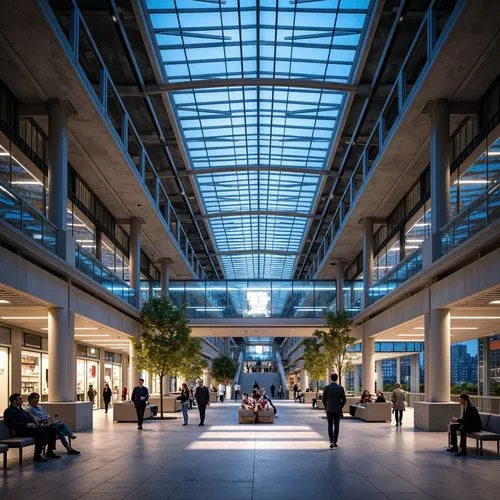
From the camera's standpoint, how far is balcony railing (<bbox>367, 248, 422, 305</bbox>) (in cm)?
2566

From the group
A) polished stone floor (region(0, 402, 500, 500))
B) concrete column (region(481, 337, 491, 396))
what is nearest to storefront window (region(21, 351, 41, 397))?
polished stone floor (region(0, 402, 500, 500))

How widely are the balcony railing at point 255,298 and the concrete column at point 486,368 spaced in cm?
973

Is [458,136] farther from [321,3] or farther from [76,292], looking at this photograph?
[76,292]

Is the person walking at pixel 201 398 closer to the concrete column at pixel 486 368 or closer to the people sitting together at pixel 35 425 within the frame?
the people sitting together at pixel 35 425

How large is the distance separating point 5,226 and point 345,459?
8602 mm

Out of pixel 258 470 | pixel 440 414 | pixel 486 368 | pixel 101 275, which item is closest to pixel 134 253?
pixel 101 275

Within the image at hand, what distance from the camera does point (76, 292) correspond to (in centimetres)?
2459

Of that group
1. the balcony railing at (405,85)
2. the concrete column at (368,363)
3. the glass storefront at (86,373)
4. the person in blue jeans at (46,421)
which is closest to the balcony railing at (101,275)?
the glass storefront at (86,373)

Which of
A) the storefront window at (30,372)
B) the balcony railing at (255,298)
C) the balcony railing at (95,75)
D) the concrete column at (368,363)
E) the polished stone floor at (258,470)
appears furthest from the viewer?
the balcony railing at (255,298)

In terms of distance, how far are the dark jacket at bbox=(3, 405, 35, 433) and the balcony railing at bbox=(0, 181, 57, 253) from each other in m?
4.00

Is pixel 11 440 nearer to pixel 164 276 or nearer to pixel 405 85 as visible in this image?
pixel 405 85

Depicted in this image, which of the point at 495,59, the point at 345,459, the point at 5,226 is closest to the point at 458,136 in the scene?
the point at 495,59

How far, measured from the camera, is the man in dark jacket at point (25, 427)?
15133 mm

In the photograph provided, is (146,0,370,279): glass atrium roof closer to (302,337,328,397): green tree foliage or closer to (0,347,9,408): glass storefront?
(302,337,328,397): green tree foliage
